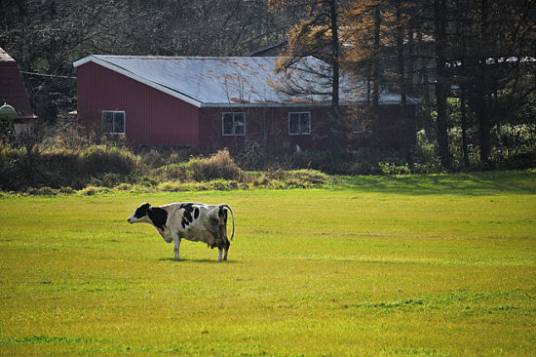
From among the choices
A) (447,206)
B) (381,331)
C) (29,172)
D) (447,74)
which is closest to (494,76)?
(447,74)

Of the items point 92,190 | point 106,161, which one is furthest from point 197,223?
point 106,161

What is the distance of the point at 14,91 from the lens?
57969 mm

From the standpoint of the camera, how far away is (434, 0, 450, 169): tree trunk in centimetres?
5403

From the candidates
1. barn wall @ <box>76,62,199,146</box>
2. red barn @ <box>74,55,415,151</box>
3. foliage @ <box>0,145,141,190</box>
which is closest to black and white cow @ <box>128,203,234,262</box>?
foliage @ <box>0,145,141,190</box>

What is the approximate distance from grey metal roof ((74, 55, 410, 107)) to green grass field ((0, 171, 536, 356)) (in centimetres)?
2240

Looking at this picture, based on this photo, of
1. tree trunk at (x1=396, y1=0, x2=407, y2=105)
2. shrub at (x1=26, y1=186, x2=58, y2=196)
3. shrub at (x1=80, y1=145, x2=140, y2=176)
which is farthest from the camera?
tree trunk at (x1=396, y1=0, x2=407, y2=105)

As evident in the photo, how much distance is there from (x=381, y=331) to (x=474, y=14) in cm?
4319

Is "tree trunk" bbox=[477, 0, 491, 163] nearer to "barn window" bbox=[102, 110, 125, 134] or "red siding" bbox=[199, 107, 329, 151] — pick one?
"red siding" bbox=[199, 107, 329, 151]

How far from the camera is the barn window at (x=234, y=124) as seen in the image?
57656 mm

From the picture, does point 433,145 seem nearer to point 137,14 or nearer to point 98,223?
point 137,14

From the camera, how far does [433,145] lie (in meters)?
61.5

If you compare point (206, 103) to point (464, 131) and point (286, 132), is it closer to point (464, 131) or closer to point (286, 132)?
point (286, 132)

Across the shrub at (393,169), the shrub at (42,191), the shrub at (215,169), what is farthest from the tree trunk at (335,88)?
the shrub at (42,191)

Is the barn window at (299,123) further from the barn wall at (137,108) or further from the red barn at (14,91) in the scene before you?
the red barn at (14,91)
